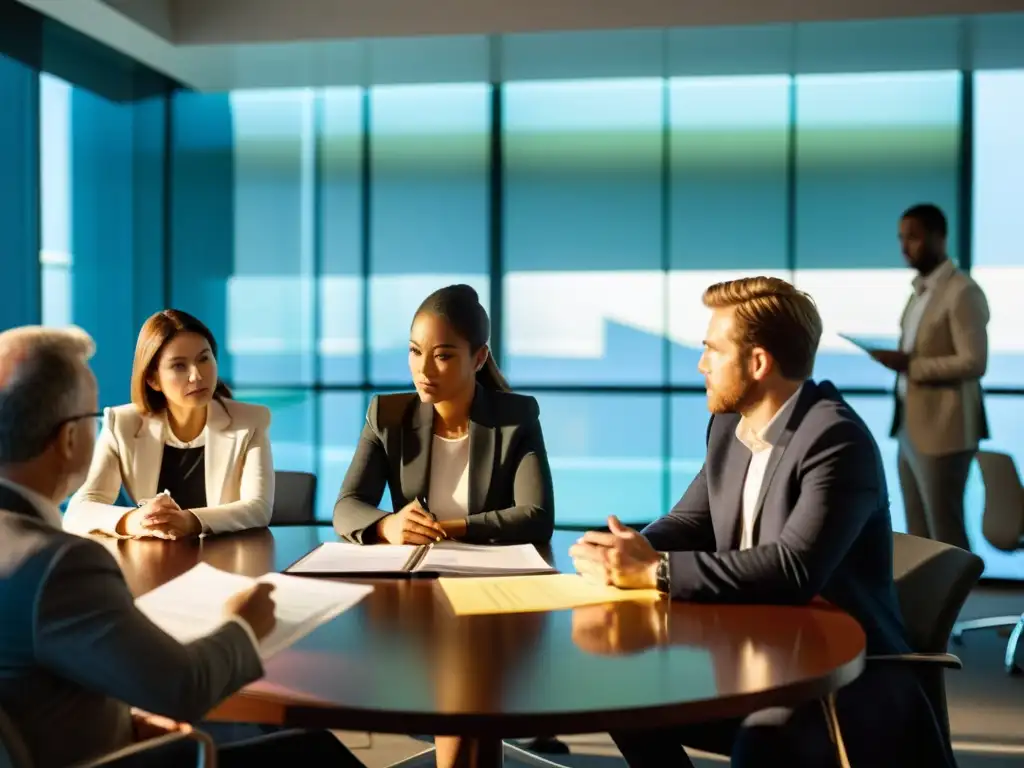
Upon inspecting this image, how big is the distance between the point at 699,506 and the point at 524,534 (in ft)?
1.49

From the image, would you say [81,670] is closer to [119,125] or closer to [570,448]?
[570,448]

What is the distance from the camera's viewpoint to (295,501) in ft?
11.7

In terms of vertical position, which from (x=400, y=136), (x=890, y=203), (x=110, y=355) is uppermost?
(x=400, y=136)

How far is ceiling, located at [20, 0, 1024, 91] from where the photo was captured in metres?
5.75

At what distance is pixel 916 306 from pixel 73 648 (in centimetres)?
465

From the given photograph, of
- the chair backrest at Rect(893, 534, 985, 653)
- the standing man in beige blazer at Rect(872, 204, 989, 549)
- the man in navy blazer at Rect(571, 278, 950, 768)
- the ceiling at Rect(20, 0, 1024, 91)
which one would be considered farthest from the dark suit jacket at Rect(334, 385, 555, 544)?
the ceiling at Rect(20, 0, 1024, 91)

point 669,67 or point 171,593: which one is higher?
point 669,67

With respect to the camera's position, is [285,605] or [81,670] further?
[285,605]

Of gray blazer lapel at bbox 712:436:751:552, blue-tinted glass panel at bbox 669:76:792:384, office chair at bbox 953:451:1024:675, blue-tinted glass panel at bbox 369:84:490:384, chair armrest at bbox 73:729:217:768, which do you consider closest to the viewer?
chair armrest at bbox 73:729:217:768

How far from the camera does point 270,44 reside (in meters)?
6.24

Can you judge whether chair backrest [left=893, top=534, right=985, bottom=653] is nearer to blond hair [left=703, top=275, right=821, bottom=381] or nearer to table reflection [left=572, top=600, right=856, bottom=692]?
table reflection [left=572, top=600, right=856, bottom=692]

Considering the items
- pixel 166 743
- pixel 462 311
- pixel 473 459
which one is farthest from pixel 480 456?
pixel 166 743

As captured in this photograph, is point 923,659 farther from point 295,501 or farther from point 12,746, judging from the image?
point 295,501

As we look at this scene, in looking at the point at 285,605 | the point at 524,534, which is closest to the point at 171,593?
the point at 285,605
